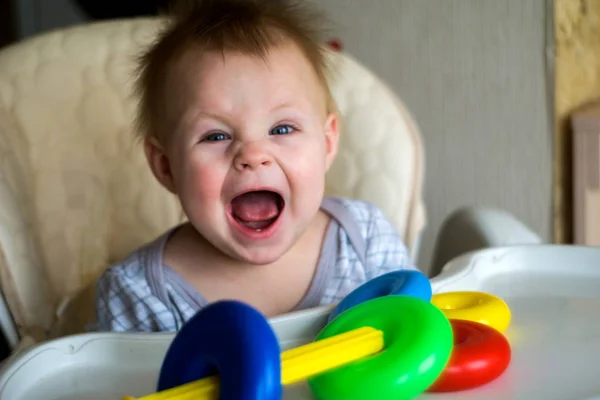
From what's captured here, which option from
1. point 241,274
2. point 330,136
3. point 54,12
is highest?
point 54,12

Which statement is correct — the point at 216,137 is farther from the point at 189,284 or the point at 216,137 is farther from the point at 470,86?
the point at 470,86

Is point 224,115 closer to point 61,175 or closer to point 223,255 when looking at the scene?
point 223,255

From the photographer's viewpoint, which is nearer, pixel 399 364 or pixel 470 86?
pixel 399 364

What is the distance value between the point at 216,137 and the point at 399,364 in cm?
31

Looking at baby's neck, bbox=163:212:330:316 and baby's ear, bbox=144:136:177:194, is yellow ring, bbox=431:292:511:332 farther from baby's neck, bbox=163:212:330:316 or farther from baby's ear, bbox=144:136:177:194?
baby's ear, bbox=144:136:177:194

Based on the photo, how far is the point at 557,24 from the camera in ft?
4.06

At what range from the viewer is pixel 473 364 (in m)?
0.47

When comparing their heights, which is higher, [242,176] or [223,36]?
[223,36]

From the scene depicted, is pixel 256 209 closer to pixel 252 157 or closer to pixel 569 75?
pixel 252 157

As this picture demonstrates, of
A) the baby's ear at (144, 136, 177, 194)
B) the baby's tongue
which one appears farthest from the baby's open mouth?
the baby's ear at (144, 136, 177, 194)

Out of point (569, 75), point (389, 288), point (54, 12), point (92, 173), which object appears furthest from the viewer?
point (54, 12)

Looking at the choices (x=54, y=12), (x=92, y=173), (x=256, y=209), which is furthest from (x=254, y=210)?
(x=54, y=12)

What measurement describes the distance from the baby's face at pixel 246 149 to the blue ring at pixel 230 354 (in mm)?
239

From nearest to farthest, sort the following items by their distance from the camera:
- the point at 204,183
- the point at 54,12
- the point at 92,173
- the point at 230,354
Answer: the point at 230,354 < the point at 204,183 < the point at 92,173 < the point at 54,12
